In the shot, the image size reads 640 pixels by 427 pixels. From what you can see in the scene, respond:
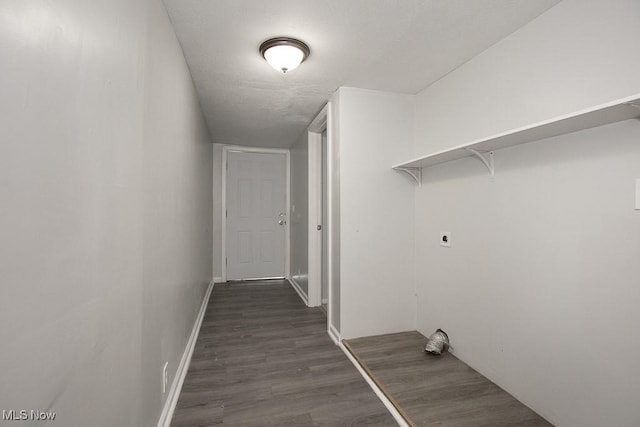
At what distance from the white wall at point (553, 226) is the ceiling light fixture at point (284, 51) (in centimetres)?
123

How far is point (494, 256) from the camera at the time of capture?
1860mm

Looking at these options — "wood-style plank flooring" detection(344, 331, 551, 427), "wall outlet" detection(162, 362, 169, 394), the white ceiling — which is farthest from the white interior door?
"wall outlet" detection(162, 362, 169, 394)

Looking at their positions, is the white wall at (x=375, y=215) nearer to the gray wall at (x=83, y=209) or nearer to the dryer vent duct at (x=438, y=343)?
the dryer vent duct at (x=438, y=343)

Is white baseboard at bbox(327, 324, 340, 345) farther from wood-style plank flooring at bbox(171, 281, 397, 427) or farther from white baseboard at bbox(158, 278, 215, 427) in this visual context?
white baseboard at bbox(158, 278, 215, 427)

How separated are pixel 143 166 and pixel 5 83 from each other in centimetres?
71

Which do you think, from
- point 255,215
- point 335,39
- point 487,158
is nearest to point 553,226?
point 487,158

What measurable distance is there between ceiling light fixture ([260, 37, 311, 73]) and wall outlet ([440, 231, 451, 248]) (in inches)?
66.6

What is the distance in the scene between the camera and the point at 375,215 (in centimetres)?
254

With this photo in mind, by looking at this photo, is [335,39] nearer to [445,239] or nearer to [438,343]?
[445,239]

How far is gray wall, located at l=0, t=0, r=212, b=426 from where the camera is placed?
0.53m

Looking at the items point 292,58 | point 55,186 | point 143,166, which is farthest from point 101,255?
point 292,58

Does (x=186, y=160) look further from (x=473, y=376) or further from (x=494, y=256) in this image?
(x=473, y=376)

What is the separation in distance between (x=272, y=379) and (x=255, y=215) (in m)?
3.17

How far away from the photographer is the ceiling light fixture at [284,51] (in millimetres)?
1785
